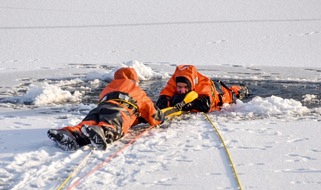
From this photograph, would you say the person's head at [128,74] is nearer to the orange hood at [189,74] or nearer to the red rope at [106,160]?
the red rope at [106,160]

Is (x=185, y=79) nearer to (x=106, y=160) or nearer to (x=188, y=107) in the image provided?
(x=188, y=107)

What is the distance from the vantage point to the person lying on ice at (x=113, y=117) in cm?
538

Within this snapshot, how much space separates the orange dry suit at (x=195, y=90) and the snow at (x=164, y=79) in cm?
17

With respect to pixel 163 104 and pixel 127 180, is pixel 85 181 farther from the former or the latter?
pixel 163 104

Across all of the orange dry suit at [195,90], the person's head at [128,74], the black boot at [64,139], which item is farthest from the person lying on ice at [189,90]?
the black boot at [64,139]

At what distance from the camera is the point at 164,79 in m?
10.9

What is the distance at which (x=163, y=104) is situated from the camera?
7621 millimetres

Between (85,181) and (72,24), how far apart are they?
15.3m

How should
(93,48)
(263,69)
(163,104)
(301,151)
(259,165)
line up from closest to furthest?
(259,165) < (301,151) < (163,104) < (263,69) < (93,48)

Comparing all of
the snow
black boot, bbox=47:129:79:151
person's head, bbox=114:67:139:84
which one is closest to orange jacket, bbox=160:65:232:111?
the snow

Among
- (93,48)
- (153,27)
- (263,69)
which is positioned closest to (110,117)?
(263,69)

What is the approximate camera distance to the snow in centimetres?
479

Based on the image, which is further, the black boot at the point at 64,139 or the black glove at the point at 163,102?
the black glove at the point at 163,102

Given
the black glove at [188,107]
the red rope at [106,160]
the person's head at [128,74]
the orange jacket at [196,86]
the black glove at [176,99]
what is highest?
the person's head at [128,74]
